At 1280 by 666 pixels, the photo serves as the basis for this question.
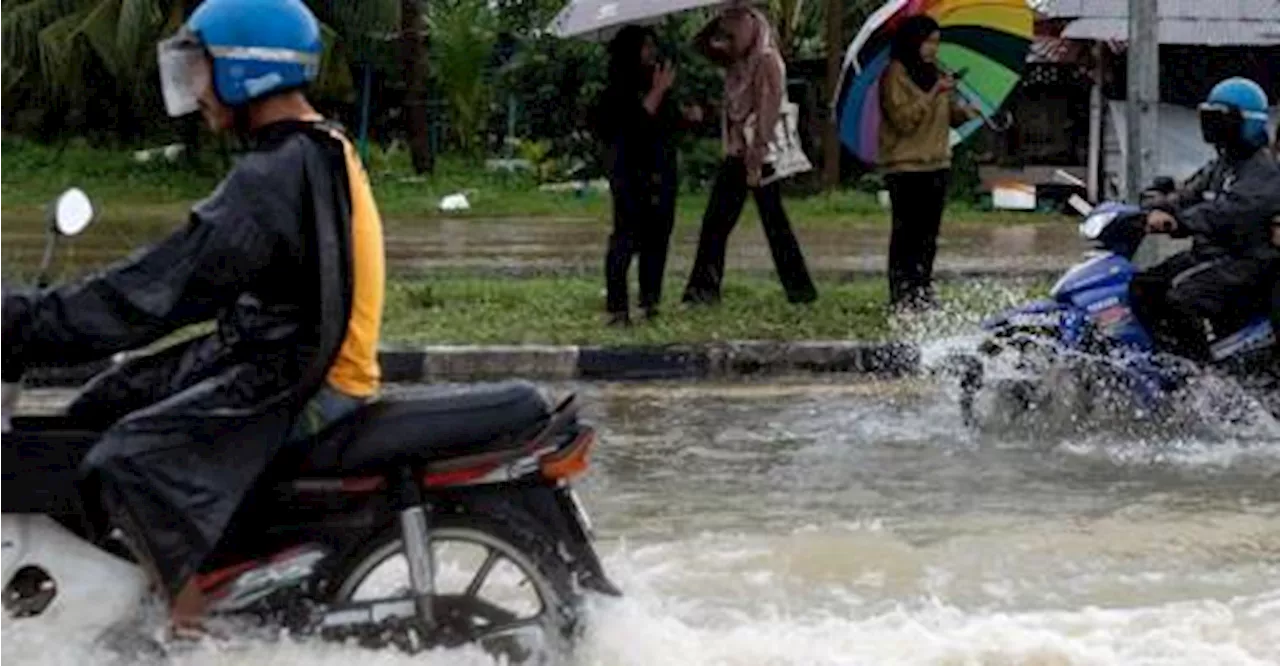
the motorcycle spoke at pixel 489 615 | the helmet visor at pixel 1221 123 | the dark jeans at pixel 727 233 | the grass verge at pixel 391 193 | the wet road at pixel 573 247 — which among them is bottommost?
the grass verge at pixel 391 193

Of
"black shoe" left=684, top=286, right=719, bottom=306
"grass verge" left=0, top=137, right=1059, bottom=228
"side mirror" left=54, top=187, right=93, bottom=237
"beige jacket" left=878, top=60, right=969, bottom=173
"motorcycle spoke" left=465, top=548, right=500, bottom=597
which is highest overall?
"side mirror" left=54, top=187, right=93, bottom=237

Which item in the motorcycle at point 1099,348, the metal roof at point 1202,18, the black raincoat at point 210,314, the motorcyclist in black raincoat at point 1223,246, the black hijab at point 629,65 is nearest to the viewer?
the black raincoat at point 210,314

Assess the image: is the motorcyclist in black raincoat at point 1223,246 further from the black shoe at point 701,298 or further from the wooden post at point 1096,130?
the wooden post at point 1096,130

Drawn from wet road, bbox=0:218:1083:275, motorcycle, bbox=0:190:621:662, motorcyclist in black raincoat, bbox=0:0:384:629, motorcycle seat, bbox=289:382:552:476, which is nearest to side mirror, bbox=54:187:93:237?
motorcycle, bbox=0:190:621:662

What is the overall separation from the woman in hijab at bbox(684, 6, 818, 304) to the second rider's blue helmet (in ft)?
22.9

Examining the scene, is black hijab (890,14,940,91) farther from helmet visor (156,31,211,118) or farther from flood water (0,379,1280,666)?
helmet visor (156,31,211,118)

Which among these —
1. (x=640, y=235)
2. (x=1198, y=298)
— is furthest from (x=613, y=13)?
(x=1198, y=298)

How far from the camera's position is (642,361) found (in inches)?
421

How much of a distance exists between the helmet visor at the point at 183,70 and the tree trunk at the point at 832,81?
16708mm

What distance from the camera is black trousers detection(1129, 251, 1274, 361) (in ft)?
28.5

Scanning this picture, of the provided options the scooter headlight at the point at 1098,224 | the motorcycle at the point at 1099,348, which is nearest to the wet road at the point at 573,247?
the motorcycle at the point at 1099,348

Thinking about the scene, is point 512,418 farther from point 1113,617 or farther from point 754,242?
point 754,242

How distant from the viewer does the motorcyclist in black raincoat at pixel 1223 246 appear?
8.61 meters

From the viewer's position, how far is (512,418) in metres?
4.81
